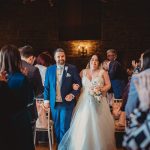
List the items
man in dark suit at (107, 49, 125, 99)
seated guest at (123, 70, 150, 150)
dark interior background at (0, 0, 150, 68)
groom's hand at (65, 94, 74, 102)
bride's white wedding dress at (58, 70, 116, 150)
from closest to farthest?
1. seated guest at (123, 70, 150, 150)
2. groom's hand at (65, 94, 74, 102)
3. bride's white wedding dress at (58, 70, 116, 150)
4. man in dark suit at (107, 49, 125, 99)
5. dark interior background at (0, 0, 150, 68)

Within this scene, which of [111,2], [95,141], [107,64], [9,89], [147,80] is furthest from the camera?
[111,2]

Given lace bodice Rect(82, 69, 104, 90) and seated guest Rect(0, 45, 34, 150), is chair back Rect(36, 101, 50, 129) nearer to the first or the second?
lace bodice Rect(82, 69, 104, 90)

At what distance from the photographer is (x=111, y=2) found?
13250mm

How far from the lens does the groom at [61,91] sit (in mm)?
5906

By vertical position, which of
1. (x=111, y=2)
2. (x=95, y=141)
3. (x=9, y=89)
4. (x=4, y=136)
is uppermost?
(x=111, y=2)

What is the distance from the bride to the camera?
5965mm

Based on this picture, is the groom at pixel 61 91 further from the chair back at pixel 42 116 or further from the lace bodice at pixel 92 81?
the chair back at pixel 42 116

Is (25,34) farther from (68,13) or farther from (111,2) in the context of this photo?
(111,2)

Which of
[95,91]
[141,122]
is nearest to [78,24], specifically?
[95,91]

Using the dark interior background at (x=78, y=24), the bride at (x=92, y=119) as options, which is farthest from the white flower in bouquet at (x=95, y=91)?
the dark interior background at (x=78, y=24)

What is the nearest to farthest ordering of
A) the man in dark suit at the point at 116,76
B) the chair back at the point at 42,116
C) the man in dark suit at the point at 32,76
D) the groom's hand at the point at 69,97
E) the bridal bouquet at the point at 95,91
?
the man in dark suit at the point at 32,76, the groom's hand at the point at 69,97, the bridal bouquet at the point at 95,91, the chair back at the point at 42,116, the man in dark suit at the point at 116,76

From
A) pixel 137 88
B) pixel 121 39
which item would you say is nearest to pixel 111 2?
pixel 121 39

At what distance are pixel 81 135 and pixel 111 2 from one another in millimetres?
8018

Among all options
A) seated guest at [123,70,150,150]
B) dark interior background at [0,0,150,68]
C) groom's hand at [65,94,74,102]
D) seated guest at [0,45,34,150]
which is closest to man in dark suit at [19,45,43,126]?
seated guest at [0,45,34,150]
